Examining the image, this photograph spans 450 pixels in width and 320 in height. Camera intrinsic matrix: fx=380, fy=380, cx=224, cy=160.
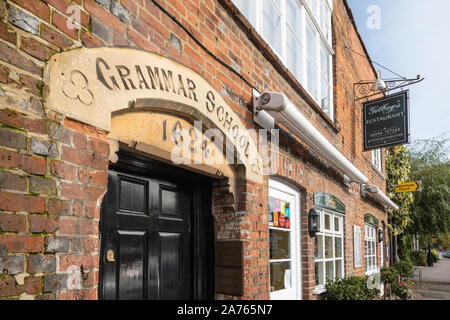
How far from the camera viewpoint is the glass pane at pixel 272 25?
4.72 metres

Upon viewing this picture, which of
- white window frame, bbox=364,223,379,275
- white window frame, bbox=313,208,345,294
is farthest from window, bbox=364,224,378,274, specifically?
white window frame, bbox=313,208,345,294

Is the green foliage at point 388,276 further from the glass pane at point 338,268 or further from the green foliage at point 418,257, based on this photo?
the green foliage at point 418,257

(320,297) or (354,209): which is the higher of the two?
(354,209)

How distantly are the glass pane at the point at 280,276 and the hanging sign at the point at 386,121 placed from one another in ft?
16.2

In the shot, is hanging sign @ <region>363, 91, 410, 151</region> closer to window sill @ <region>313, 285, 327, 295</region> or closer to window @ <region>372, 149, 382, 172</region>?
window @ <region>372, 149, 382, 172</region>

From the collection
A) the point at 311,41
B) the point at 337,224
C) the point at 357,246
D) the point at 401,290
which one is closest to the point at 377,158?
the point at 401,290

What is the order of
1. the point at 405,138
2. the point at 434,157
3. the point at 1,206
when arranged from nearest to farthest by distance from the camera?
the point at 1,206 < the point at 405,138 < the point at 434,157

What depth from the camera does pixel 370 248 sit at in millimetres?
10836

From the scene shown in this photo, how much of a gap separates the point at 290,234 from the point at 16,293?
13.3 feet

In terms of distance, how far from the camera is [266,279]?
389cm

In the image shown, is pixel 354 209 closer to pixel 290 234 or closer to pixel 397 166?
pixel 290 234

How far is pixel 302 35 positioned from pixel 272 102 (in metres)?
2.56

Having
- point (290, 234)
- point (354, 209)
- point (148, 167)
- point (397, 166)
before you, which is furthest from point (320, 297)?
point (397, 166)

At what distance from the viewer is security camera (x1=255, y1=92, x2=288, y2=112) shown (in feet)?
12.3
